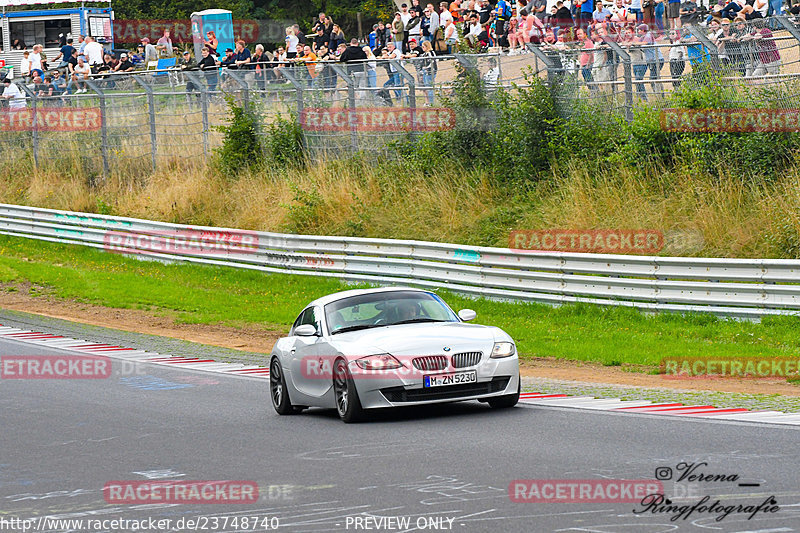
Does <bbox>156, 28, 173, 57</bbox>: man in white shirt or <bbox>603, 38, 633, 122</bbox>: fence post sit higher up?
<bbox>156, 28, 173, 57</bbox>: man in white shirt

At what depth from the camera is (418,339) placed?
457 inches

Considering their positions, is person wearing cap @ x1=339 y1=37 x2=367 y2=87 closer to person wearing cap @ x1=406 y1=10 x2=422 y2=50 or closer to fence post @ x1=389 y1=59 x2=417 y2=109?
fence post @ x1=389 y1=59 x2=417 y2=109

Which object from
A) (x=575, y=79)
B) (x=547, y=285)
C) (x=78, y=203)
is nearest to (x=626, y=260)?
(x=547, y=285)

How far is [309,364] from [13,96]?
97.6ft

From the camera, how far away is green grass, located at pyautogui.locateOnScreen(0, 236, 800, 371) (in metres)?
16.5

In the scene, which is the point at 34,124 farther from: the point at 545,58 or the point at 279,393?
the point at 279,393

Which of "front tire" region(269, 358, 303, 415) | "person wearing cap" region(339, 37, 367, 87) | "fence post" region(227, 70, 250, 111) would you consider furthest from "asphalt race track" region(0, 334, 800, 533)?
"fence post" region(227, 70, 250, 111)

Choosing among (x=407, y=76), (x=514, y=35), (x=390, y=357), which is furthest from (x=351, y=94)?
(x=390, y=357)

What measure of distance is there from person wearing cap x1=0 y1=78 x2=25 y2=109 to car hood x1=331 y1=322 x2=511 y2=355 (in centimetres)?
2929

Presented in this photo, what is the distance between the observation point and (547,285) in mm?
20219

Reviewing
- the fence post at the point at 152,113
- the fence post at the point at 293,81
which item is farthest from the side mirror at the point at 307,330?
the fence post at the point at 152,113

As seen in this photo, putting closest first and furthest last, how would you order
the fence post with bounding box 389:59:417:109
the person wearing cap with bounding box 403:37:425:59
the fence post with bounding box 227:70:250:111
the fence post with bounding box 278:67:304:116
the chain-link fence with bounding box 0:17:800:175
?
the chain-link fence with bounding box 0:17:800:175
the fence post with bounding box 389:59:417:109
the fence post with bounding box 278:67:304:116
the person wearing cap with bounding box 403:37:425:59
the fence post with bounding box 227:70:250:111

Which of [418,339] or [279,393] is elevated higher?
[418,339]

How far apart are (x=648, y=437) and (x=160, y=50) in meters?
38.0
